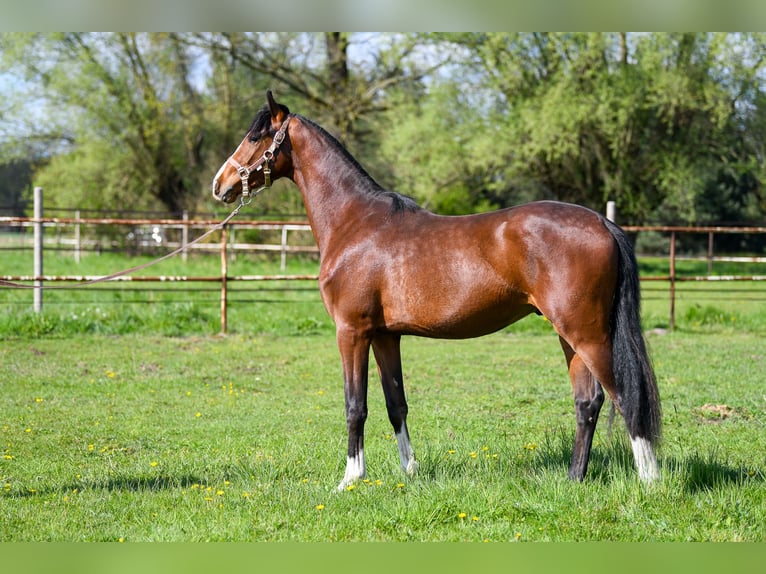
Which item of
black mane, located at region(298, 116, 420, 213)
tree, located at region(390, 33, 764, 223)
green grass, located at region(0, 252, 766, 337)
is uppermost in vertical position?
tree, located at region(390, 33, 764, 223)

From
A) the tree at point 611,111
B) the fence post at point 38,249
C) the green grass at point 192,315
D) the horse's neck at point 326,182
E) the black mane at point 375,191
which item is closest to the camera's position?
the black mane at point 375,191

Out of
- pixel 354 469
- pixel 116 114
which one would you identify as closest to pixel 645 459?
pixel 354 469

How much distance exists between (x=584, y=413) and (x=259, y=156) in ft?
8.73

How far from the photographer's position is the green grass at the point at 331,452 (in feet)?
13.2

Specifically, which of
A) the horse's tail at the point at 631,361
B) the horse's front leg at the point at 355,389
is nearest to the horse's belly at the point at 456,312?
the horse's front leg at the point at 355,389

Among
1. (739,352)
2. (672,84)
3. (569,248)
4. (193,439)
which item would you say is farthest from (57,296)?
(672,84)

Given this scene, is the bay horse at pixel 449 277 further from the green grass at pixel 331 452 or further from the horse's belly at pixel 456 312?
the green grass at pixel 331 452

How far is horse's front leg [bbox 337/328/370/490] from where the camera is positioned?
4.81 metres

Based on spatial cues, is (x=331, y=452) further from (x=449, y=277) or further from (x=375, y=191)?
(x=375, y=191)

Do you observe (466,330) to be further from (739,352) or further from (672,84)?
(672,84)

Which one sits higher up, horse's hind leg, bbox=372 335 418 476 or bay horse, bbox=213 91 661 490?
bay horse, bbox=213 91 661 490

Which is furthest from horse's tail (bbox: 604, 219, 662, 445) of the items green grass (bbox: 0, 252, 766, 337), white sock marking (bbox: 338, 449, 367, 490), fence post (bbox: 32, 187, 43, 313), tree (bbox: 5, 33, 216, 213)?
tree (bbox: 5, 33, 216, 213)

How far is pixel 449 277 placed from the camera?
4.57 meters

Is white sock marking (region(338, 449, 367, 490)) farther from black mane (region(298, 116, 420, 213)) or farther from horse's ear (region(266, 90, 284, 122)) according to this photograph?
horse's ear (region(266, 90, 284, 122))
